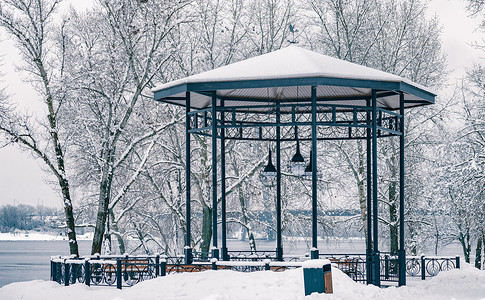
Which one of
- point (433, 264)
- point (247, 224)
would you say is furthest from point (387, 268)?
point (247, 224)

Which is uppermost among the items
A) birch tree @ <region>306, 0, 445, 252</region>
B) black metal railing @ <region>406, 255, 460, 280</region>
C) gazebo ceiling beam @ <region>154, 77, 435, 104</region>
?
birch tree @ <region>306, 0, 445, 252</region>

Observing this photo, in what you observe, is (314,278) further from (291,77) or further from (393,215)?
(393,215)

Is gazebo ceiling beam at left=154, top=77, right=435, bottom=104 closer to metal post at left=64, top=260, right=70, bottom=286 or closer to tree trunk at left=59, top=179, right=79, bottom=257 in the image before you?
metal post at left=64, top=260, right=70, bottom=286

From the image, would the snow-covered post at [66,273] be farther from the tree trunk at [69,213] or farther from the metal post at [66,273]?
the tree trunk at [69,213]

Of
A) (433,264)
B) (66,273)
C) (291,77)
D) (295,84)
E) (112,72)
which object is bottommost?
(433,264)

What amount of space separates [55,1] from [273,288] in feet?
58.1

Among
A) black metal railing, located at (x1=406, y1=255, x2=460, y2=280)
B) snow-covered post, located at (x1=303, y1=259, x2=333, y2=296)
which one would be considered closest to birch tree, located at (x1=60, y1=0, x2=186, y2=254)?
black metal railing, located at (x1=406, y1=255, x2=460, y2=280)

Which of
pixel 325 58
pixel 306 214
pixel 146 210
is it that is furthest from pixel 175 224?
pixel 325 58

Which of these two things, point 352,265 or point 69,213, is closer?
point 352,265

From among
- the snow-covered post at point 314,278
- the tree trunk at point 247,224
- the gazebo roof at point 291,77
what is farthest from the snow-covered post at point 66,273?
the tree trunk at point 247,224

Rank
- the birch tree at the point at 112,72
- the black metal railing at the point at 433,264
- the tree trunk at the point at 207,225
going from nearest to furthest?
the black metal railing at the point at 433,264 < the birch tree at the point at 112,72 < the tree trunk at the point at 207,225

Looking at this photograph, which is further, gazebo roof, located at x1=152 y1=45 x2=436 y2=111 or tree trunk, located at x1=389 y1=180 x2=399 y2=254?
tree trunk, located at x1=389 y1=180 x2=399 y2=254

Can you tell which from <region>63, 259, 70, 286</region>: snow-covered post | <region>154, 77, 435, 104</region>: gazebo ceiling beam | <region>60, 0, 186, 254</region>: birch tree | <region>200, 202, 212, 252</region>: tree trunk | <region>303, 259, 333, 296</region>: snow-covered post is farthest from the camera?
<region>200, 202, 212, 252</region>: tree trunk

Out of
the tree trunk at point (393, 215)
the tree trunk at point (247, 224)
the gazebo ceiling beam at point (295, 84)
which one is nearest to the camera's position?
the gazebo ceiling beam at point (295, 84)
